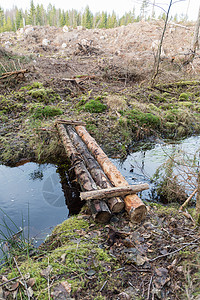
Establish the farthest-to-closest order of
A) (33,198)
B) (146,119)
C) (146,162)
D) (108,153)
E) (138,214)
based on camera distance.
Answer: (146,119) → (108,153) → (146,162) → (33,198) → (138,214)

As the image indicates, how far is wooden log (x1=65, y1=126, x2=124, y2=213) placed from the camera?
2.66 m

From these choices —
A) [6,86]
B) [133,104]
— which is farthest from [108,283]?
[6,86]

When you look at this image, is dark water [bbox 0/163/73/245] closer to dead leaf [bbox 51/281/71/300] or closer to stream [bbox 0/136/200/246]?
stream [bbox 0/136/200/246]

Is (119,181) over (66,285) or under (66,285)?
over

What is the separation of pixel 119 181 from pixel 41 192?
5.88ft

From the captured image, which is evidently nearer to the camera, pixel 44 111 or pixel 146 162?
pixel 146 162

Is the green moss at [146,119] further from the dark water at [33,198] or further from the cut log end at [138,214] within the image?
the cut log end at [138,214]

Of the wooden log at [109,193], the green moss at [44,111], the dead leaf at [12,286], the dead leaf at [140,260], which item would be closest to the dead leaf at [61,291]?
the dead leaf at [12,286]

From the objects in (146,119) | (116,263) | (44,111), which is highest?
(44,111)

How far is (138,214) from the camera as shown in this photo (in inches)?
102

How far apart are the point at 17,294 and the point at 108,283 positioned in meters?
0.81

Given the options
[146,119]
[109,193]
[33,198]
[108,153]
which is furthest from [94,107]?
[109,193]

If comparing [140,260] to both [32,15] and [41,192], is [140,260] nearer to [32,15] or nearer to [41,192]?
[41,192]

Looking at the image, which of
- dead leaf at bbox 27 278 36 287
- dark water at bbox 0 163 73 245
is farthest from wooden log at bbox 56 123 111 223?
dead leaf at bbox 27 278 36 287
